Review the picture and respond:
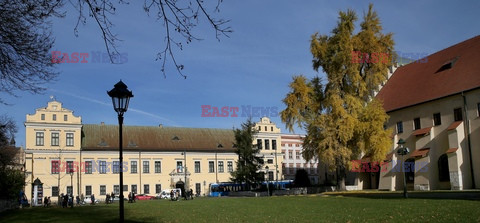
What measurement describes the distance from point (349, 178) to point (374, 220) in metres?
38.3

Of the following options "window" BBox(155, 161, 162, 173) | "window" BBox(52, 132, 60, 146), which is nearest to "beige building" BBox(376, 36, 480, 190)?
"window" BBox(155, 161, 162, 173)

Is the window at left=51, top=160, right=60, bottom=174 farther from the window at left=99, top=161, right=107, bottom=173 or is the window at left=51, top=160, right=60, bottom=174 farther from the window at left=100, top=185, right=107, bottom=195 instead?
the window at left=100, top=185, right=107, bottom=195

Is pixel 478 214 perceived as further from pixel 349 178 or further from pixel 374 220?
pixel 349 178

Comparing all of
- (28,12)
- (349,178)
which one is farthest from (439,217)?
(349,178)

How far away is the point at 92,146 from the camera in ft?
210

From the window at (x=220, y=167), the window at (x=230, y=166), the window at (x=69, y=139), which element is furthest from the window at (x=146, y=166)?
the window at (x=230, y=166)

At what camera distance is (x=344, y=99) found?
130 ft

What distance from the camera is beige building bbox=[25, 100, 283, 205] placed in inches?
2384

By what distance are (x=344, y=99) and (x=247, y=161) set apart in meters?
21.3

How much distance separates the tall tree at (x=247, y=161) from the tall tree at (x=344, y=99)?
17045 millimetres

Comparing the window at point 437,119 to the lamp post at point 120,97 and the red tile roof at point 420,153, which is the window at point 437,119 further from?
the lamp post at point 120,97

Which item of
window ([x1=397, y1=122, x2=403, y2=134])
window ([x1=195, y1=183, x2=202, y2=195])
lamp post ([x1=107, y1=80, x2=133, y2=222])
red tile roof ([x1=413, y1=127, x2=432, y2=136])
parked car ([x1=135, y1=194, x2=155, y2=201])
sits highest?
window ([x1=397, y1=122, x2=403, y2=134])

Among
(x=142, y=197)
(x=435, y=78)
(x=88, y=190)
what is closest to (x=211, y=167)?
(x=142, y=197)

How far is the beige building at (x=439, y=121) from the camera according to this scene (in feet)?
113
